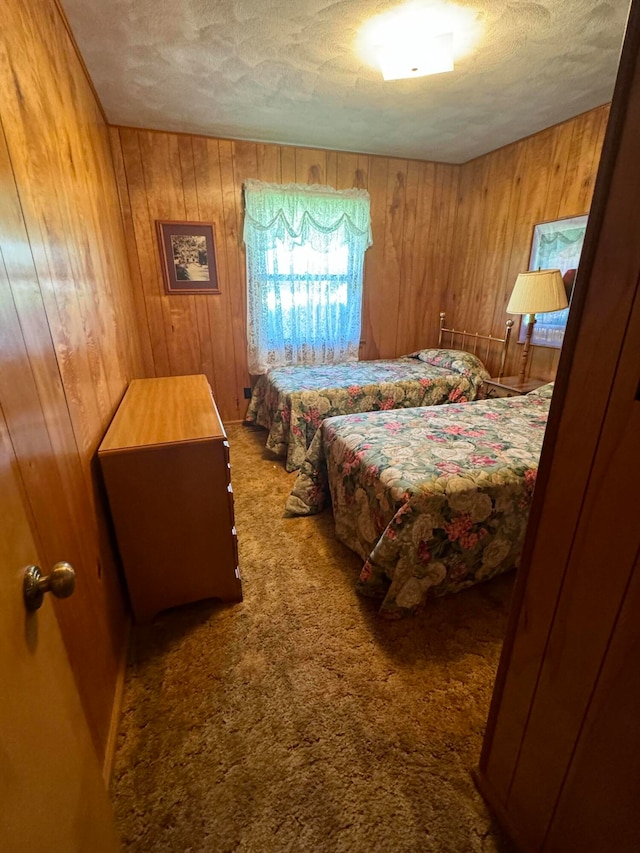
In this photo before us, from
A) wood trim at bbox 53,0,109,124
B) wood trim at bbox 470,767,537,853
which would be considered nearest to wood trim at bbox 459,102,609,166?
wood trim at bbox 53,0,109,124

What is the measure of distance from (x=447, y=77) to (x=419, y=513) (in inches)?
97.8

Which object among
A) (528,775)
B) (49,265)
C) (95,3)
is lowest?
(528,775)

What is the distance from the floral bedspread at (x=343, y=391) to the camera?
2.88 meters

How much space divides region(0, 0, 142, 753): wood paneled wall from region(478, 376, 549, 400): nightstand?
2743 millimetres

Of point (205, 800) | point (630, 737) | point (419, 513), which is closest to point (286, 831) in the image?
point (205, 800)

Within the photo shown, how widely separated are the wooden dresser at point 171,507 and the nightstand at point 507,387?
2.38 meters

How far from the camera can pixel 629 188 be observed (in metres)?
0.59

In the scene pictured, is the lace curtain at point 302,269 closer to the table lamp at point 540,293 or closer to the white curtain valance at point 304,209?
Result: the white curtain valance at point 304,209

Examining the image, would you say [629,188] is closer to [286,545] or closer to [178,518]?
[178,518]

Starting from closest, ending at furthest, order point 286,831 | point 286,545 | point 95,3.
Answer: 1. point 286,831
2. point 95,3
3. point 286,545

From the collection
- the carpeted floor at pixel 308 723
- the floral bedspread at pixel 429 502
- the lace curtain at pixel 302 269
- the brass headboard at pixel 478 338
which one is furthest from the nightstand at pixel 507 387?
the carpeted floor at pixel 308 723

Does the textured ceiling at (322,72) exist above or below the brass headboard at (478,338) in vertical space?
above

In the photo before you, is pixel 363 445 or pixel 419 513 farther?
pixel 363 445

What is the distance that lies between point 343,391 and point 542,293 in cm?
153
